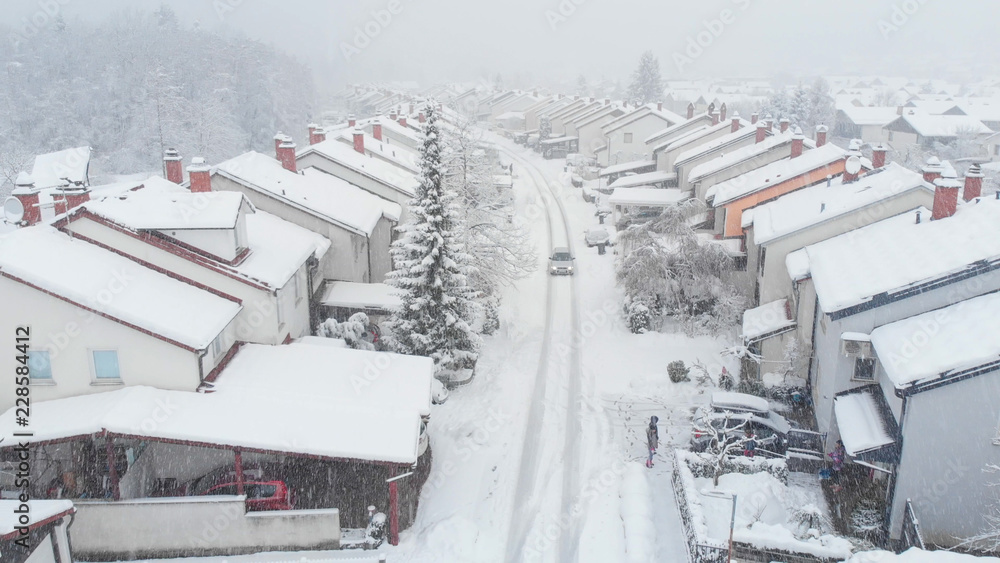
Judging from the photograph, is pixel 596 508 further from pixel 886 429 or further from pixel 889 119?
pixel 889 119

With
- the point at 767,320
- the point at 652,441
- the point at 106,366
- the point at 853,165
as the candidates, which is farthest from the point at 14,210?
the point at 853,165

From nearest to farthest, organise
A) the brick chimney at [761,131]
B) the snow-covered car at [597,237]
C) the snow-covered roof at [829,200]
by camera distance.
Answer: the snow-covered roof at [829,200] < the brick chimney at [761,131] < the snow-covered car at [597,237]

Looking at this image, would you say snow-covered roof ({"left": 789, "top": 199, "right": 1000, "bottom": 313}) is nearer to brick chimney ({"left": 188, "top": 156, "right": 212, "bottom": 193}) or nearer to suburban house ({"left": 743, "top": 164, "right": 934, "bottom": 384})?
suburban house ({"left": 743, "top": 164, "right": 934, "bottom": 384})

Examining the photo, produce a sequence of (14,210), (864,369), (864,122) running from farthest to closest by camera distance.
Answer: (864,122) → (864,369) → (14,210)

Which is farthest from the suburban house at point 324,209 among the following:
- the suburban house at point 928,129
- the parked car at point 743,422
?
the suburban house at point 928,129

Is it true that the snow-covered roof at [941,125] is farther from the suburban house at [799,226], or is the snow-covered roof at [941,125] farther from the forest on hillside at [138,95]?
the forest on hillside at [138,95]

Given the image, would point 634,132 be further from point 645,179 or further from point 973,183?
point 973,183

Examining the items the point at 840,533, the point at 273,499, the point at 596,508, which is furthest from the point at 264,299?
the point at 840,533
